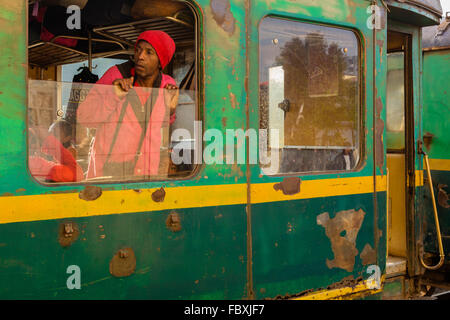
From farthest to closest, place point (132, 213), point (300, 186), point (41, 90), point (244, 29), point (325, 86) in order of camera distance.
Result: point (325, 86) < point (300, 186) < point (244, 29) < point (132, 213) < point (41, 90)

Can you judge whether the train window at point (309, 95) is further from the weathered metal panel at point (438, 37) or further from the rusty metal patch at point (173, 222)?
the weathered metal panel at point (438, 37)

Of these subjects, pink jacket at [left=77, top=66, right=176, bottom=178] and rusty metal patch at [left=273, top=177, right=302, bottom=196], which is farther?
rusty metal patch at [left=273, top=177, right=302, bottom=196]

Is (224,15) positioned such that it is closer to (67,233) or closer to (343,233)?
(67,233)

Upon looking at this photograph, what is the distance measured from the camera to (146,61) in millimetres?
2785

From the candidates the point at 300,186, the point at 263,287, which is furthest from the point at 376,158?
the point at 263,287

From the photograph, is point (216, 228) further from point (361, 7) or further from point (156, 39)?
point (361, 7)

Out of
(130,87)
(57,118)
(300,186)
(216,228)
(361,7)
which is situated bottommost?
(216,228)

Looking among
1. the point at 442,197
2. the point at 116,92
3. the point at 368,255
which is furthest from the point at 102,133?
the point at 442,197

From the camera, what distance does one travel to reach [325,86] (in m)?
3.43

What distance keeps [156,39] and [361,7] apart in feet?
5.11

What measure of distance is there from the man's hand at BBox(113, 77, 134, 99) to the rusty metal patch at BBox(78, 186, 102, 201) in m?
0.50

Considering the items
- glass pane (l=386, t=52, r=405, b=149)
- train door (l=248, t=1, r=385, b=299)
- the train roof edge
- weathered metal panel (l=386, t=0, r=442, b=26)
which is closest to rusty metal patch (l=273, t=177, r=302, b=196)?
train door (l=248, t=1, r=385, b=299)

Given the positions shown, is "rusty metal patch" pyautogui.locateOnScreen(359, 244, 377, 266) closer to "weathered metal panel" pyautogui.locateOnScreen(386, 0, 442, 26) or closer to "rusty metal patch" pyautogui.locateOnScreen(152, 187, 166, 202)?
"rusty metal patch" pyautogui.locateOnScreen(152, 187, 166, 202)

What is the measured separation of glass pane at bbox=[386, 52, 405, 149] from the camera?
4820 millimetres
